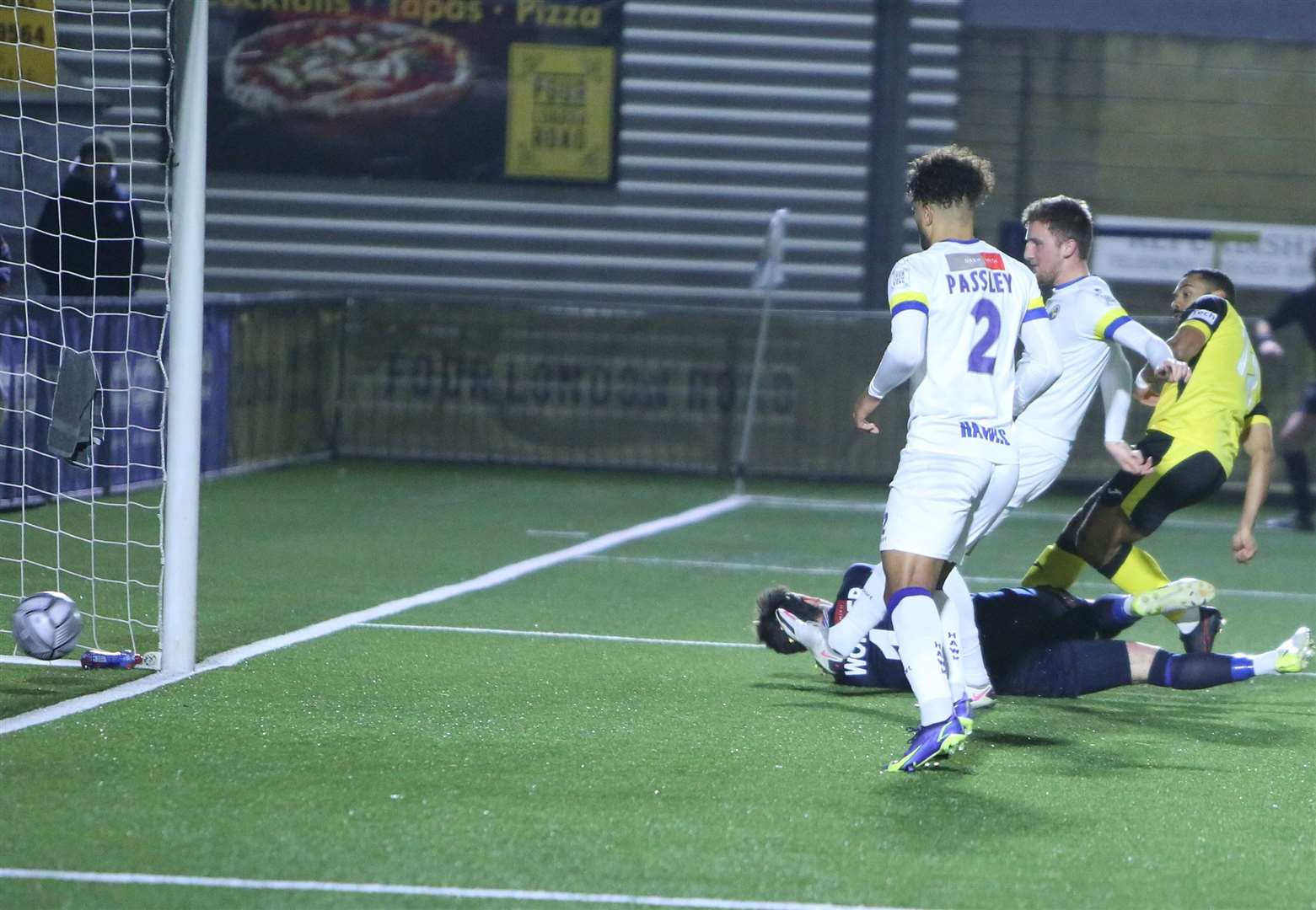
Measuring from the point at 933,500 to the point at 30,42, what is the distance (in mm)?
6042

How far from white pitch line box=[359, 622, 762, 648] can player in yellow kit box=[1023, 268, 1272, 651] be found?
55.8 inches

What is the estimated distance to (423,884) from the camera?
4.32 m

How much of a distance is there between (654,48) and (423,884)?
14685 mm

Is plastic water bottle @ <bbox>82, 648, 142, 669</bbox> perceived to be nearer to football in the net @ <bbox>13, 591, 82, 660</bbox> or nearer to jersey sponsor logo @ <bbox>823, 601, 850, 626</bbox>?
football in the net @ <bbox>13, 591, 82, 660</bbox>

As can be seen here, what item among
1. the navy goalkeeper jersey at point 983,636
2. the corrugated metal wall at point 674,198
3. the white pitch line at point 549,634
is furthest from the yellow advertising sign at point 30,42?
the corrugated metal wall at point 674,198

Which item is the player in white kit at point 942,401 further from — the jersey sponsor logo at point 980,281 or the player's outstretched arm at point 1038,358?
the player's outstretched arm at point 1038,358

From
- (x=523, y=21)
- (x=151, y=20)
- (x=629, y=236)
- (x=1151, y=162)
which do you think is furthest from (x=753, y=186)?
(x=151, y=20)

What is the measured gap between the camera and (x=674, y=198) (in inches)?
725

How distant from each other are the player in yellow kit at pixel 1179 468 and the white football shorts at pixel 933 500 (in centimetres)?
199

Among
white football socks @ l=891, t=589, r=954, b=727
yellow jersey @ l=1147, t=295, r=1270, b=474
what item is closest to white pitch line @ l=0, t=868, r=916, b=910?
A: white football socks @ l=891, t=589, r=954, b=727

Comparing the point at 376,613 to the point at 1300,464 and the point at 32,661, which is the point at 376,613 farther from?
the point at 1300,464

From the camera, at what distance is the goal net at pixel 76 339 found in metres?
8.36

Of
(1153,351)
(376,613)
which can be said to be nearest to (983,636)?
(1153,351)

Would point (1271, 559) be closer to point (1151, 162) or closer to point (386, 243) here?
point (1151, 162)
